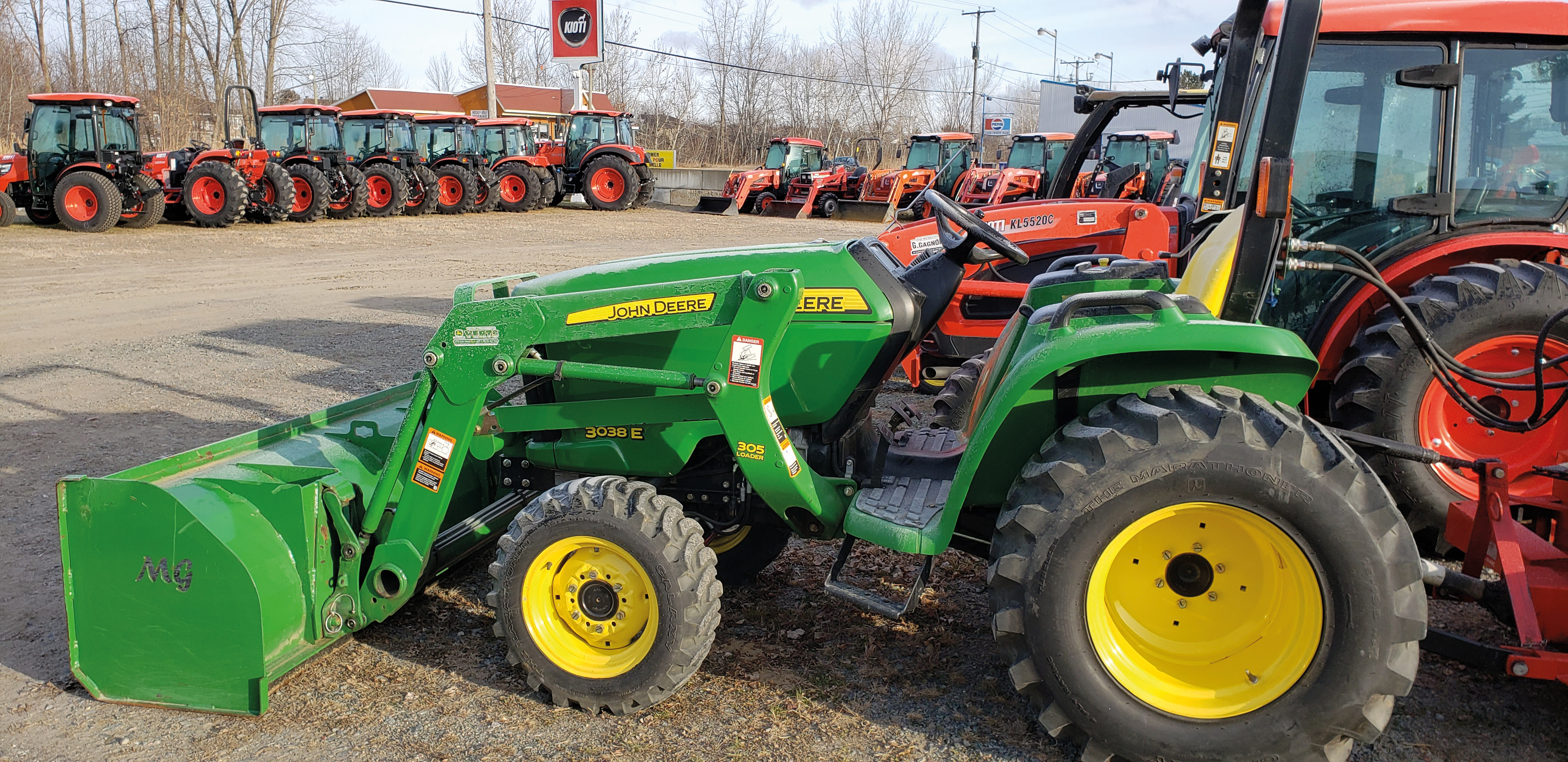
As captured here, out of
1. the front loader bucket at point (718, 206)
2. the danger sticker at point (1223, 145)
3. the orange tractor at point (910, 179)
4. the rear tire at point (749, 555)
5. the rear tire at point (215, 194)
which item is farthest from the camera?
the front loader bucket at point (718, 206)

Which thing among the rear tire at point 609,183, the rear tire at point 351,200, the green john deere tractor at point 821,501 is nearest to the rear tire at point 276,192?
the rear tire at point 351,200

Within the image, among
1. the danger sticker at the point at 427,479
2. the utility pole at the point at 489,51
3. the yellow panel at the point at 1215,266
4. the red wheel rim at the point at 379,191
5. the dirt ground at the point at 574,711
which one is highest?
the utility pole at the point at 489,51

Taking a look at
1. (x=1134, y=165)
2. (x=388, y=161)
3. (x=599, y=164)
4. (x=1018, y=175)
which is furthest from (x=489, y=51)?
(x=1134, y=165)

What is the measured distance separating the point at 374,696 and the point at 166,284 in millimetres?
11121

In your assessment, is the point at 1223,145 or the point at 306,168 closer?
the point at 1223,145

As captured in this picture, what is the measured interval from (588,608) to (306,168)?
18.5m

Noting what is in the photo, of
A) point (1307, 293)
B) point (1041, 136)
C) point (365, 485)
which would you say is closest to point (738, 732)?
point (365, 485)

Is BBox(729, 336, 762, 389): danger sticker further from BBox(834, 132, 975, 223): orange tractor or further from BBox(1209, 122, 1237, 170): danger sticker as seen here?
BBox(834, 132, 975, 223): orange tractor

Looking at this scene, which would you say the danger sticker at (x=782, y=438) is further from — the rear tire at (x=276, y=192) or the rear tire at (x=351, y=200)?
the rear tire at (x=351, y=200)

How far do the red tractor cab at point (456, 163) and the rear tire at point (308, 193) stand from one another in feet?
9.67

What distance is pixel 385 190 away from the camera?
2103 centimetres

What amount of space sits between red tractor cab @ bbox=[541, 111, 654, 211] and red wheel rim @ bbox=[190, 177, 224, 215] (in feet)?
25.8

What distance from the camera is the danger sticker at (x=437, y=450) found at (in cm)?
324

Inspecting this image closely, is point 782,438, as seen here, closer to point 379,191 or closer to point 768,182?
point 379,191
